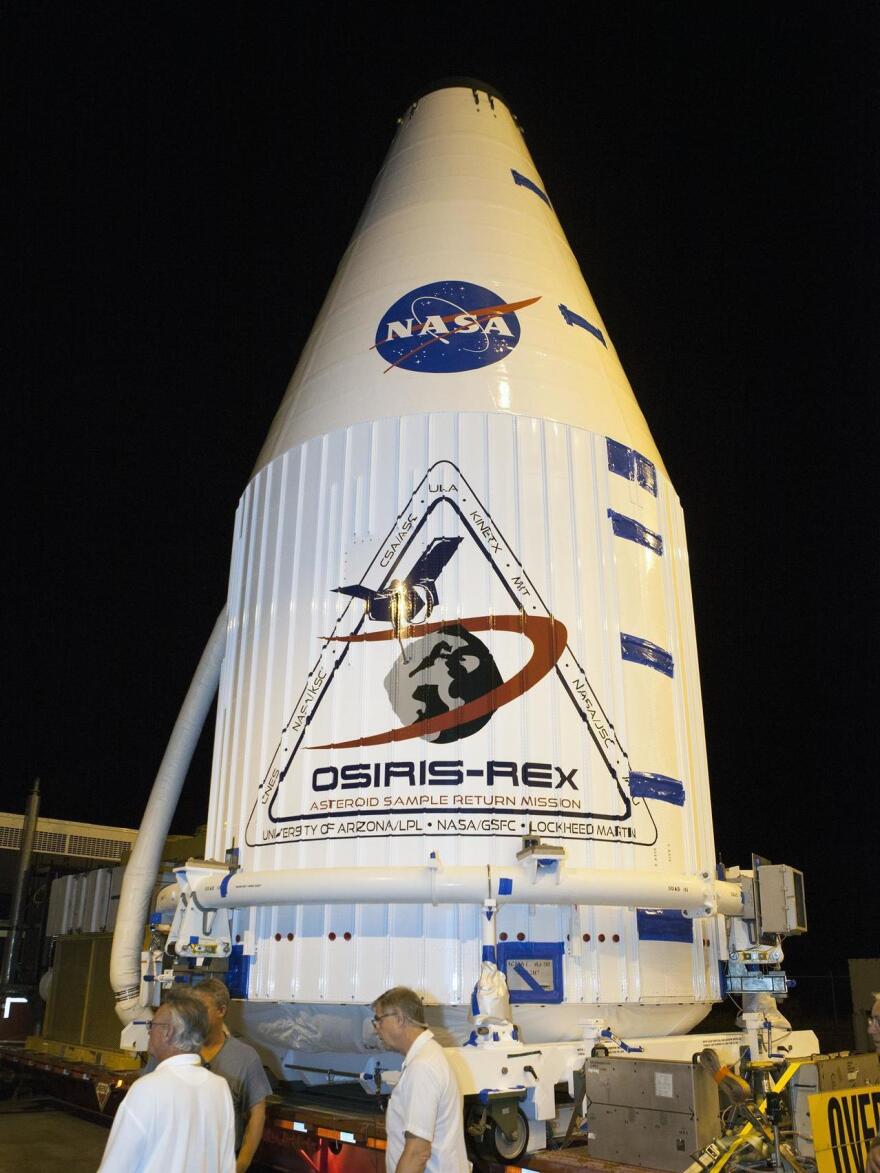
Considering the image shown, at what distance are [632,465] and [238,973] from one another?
5.88 meters

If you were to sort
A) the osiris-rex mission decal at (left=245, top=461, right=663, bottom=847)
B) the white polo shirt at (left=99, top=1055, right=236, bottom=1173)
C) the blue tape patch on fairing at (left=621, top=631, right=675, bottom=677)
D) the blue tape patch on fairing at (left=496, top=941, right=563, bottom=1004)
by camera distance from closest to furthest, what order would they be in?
1. the white polo shirt at (left=99, top=1055, right=236, bottom=1173)
2. the blue tape patch on fairing at (left=496, top=941, right=563, bottom=1004)
3. the osiris-rex mission decal at (left=245, top=461, right=663, bottom=847)
4. the blue tape patch on fairing at (left=621, top=631, right=675, bottom=677)

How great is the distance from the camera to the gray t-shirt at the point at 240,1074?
557 centimetres

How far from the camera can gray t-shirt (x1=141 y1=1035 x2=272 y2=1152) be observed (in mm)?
5574

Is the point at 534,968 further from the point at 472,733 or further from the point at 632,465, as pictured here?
the point at 632,465

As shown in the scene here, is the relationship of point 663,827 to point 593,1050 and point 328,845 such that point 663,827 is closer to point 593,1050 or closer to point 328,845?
point 593,1050

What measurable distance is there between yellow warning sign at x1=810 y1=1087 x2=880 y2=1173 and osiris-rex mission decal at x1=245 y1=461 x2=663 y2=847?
2.39 metres

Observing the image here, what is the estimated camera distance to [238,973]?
784cm

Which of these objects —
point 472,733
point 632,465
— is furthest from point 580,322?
point 472,733

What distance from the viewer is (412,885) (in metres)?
7.05

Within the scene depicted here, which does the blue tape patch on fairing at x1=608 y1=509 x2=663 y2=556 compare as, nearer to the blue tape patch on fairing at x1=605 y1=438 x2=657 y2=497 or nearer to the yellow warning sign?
the blue tape patch on fairing at x1=605 y1=438 x2=657 y2=497

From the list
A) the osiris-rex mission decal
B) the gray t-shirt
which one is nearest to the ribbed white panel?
the osiris-rex mission decal

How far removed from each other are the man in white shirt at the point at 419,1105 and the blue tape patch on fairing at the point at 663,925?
11.3 feet

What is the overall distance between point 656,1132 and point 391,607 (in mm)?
4361

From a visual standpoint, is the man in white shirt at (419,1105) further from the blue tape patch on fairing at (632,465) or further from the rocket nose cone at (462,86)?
the rocket nose cone at (462,86)
